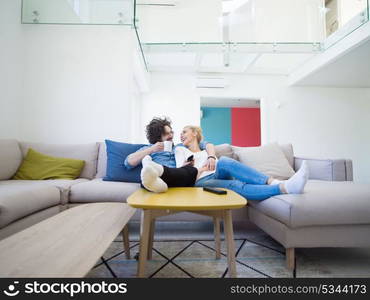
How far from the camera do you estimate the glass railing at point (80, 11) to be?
2.63 m

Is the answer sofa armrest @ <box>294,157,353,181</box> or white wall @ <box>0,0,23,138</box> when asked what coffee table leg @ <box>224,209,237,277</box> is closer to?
sofa armrest @ <box>294,157,353,181</box>

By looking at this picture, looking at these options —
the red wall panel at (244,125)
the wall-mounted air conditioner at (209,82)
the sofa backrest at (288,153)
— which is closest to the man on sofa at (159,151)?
the sofa backrest at (288,153)

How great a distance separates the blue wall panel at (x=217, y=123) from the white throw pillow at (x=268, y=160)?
473cm

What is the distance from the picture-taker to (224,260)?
1.29m

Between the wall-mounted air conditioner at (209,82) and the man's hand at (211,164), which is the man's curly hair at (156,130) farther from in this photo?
the wall-mounted air conditioner at (209,82)

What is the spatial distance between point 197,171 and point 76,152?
56.8 inches

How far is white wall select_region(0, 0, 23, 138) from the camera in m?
2.34

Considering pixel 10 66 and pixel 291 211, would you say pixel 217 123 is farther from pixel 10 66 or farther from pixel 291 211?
pixel 291 211

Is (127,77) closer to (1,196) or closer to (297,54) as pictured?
(1,196)

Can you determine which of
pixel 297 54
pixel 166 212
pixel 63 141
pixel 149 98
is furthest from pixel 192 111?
pixel 166 212

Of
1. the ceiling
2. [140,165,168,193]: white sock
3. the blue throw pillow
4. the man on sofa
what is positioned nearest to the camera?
[140,165,168,193]: white sock

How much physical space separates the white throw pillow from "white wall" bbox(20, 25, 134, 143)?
4.80 ft

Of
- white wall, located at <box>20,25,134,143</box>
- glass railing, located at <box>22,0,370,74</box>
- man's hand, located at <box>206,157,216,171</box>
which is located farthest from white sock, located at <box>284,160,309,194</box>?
glass railing, located at <box>22,0,370,74</box>

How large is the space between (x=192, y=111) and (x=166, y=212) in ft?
12.3
